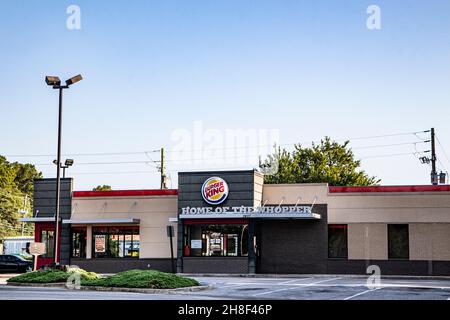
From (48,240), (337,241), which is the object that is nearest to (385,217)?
(337,241)

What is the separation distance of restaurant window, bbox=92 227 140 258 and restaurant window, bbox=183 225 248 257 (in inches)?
139

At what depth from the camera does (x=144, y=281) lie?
82.7 ft

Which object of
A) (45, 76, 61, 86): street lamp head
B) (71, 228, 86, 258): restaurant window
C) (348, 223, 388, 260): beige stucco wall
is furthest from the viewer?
(71, 228, 86, 258): restaurant window

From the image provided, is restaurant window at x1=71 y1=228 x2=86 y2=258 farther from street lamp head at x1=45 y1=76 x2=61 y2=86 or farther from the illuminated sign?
street lamp head at x1=45 y1=76 x2=61 y2=86

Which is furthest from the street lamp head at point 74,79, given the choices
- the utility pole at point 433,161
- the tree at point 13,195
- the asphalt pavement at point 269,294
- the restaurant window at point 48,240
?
the tree at point 13,195

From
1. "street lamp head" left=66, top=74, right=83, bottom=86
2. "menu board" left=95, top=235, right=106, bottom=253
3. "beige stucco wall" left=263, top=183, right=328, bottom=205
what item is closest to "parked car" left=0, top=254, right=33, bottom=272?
"menu board" left=95, top=235, right=106, bottom=253

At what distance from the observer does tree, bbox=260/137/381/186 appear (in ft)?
217

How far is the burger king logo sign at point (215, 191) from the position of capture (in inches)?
1559

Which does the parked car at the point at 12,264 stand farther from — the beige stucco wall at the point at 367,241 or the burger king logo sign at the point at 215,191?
the beige stucco wall at the point at 367,241

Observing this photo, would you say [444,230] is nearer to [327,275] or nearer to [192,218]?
[327,275]

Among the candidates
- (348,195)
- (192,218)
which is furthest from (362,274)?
(192,218)

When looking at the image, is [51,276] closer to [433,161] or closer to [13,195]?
[433,161]
